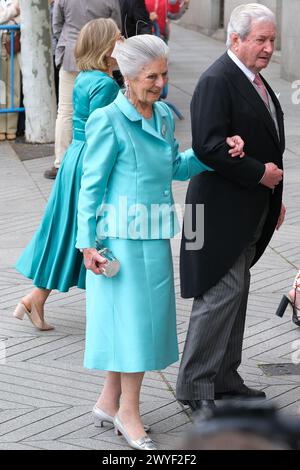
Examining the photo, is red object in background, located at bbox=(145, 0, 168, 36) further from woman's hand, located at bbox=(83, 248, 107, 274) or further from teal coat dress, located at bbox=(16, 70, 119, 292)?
woman's hand, located at bbox=(83, 248, 107, 274)

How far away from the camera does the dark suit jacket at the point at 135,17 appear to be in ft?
32.4

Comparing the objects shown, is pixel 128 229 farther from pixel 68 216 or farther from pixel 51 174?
pixel 51 174

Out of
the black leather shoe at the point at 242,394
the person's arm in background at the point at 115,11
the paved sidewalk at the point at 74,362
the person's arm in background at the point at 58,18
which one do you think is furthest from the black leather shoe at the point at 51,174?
the black leather shoe at the point at 242,394

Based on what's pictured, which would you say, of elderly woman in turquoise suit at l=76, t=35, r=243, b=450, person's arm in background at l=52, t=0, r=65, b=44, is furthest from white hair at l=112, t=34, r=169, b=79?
person's arm in background at l=52, t=0, r=65, b=44

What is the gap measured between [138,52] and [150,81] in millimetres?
114

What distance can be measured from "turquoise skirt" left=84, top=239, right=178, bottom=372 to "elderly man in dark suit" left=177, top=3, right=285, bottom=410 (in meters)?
0.25

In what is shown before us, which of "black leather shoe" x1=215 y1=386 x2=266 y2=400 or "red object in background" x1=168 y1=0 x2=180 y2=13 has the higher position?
"black leather shoe" x1=215 y1=386 x2=266 y2=400

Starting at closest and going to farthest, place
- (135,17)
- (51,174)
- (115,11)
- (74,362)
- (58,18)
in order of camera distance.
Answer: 1. (74,362)
2. (115,11)
3. (58,18)
4. (51,174)
5. (135,17)

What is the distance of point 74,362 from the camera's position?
4.94m

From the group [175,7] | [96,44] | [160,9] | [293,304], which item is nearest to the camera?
[96,44]

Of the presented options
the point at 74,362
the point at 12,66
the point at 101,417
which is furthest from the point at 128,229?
the point at 12,66

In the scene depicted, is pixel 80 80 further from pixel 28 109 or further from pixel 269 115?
pixel 28 109

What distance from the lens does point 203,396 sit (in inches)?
163

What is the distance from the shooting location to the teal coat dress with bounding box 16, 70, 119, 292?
5219 millimetres
